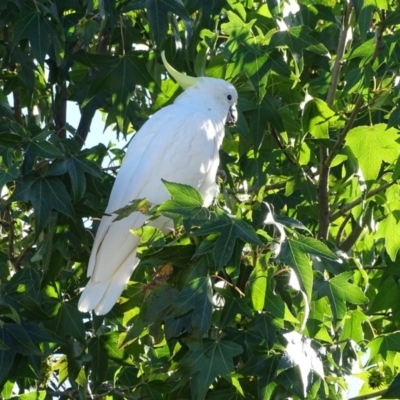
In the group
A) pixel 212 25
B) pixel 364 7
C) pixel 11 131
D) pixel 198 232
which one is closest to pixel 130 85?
pixel 212 25

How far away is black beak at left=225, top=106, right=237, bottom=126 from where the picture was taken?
8.79ft

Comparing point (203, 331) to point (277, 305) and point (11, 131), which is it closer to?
point (277, 305)

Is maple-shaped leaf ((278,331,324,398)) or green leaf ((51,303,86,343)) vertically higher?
maple-shaped leaf ((278,331,324,398))

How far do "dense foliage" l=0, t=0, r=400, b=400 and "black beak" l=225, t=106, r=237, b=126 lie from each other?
8cm

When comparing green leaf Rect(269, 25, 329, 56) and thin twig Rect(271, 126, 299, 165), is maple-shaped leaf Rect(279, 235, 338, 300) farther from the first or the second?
thin twig Rect(271, 126, 299, 165)

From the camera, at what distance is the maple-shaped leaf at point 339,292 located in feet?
6.39

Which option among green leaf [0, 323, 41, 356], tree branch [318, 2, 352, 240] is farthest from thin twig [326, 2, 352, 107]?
green leaf [0, 323, 41, 356]

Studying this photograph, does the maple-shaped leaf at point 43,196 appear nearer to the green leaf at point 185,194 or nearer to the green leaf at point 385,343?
the green leaf at point 185,194

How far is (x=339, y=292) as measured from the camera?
1957mm

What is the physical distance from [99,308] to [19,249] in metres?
0.42

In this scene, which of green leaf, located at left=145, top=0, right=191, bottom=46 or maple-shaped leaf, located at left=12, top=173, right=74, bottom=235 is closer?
maple-shaped leaf, located at left=12, top=173, right=74, bottom=235

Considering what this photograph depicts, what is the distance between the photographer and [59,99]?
2779 mm

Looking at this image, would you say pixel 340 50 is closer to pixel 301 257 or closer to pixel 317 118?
pixel 317 118

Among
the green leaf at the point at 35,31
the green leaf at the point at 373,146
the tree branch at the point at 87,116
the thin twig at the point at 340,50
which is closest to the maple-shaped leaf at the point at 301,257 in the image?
the green leaf at the point at 373,146
